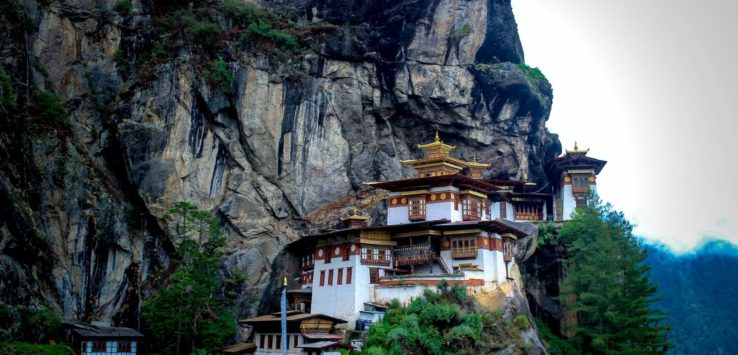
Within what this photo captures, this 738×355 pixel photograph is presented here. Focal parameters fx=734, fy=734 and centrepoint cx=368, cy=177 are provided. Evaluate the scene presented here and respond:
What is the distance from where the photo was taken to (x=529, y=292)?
47.2 meters

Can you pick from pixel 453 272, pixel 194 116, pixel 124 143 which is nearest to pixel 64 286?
pixel 124 143

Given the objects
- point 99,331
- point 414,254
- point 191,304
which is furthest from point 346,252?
point 99,331

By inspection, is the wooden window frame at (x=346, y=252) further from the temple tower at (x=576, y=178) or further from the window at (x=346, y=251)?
the temple tower at (x=576, y=178)

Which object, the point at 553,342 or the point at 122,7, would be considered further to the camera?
the point at 122,7

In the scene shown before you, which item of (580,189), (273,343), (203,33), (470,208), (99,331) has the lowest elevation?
(273,343)

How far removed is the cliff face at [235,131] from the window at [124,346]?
9.75ft

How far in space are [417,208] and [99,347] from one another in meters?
20.0

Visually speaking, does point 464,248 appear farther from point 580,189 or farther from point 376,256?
point 580,189

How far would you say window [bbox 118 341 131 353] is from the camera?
38.0 metres

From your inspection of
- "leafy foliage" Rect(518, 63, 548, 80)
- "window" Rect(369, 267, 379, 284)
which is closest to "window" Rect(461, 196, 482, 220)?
"window" Rect(369, 267, 379, 284)

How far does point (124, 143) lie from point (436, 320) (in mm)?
21224

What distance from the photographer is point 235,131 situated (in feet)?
154

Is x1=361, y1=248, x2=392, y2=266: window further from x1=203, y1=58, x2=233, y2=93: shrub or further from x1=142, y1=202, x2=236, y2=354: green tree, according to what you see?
x1=203, y1=58, x2=233, y2=93: shrub

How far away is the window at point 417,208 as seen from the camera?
150 ft
